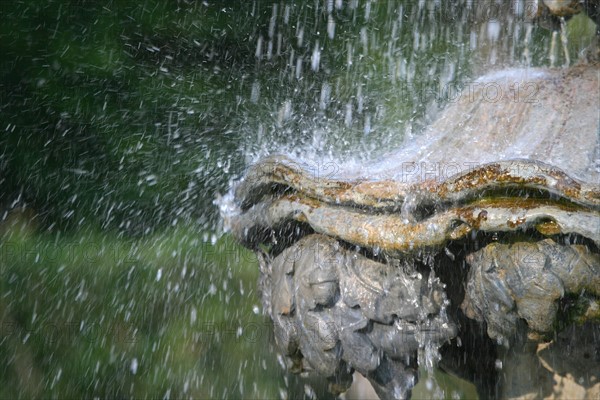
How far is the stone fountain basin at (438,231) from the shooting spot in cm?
170

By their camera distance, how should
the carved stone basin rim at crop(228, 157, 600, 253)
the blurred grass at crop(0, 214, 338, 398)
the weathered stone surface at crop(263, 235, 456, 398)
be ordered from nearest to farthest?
the carved stone basin rim at crop(228, 157, 600, 253) < the weathered stone surface at crop(263, 235, 456, 398) < the blurred grass at crop(0, 214, 338, 398)

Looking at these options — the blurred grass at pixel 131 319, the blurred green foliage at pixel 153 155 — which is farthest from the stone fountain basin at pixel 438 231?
the blurred grass at pixel 131 319

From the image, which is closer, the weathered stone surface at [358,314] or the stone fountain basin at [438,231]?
the stone fountain basin at [438,231]

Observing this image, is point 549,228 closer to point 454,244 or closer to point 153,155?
point 454,244

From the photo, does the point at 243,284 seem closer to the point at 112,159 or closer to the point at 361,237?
the point at 112,159

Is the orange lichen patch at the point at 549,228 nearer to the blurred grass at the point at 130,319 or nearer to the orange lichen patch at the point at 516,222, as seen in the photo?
the orange lichen patch at the point at 516,222

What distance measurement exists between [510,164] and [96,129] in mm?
3378

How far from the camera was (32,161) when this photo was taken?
4391mm

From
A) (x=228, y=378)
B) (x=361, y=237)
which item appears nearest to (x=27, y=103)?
(x=228, y=378)

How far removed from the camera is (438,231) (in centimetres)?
177

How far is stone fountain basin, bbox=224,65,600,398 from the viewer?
1.70 metres

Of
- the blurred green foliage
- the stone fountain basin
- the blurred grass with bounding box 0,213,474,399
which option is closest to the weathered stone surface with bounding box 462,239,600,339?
the stone fountain basin

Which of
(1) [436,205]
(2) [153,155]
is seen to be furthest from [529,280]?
(2) [153,155]

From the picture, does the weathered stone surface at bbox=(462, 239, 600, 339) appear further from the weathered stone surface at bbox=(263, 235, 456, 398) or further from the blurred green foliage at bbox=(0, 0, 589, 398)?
the blurred green foliage at bbox=(0, 0, 589, 398)
